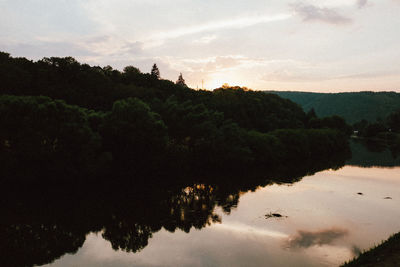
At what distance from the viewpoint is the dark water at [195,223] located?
24703 mm

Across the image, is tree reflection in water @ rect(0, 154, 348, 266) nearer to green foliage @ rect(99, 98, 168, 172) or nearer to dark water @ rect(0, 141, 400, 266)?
dark water @ rect(0, 141, 400, 266)

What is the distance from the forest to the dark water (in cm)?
417

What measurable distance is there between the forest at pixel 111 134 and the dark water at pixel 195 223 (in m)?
4.17

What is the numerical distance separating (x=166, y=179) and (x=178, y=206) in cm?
1434

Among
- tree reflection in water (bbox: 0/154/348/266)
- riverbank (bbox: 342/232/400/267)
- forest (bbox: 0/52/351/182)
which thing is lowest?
tree reflection in water (bbox: 0/154/348/266)

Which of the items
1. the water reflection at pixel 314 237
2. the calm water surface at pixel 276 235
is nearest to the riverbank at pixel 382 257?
the calm water surface at pixel 276 235

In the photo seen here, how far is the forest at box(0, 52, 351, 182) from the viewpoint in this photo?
41.1 meters

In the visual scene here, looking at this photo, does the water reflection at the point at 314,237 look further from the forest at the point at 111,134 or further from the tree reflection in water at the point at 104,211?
the forest at the point at 111,134

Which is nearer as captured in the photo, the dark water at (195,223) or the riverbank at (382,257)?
the riverbank at (382,257)

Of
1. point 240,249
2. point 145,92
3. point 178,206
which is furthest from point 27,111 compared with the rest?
point 145,92

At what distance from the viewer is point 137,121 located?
5022 centimetres

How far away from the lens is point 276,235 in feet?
95.7

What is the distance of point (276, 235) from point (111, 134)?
100.0ft

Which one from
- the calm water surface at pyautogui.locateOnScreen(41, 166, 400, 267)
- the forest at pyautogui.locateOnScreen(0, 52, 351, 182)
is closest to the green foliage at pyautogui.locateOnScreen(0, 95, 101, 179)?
the forest at pyautogui.locateOnScreen(0, 52, 351, 182)
